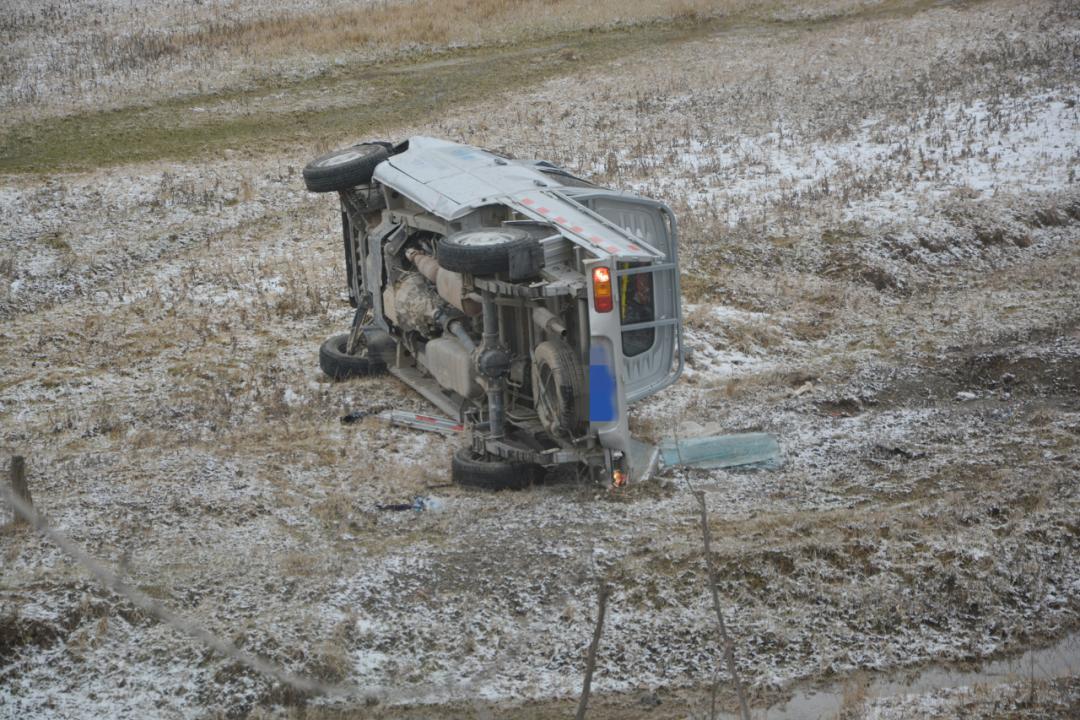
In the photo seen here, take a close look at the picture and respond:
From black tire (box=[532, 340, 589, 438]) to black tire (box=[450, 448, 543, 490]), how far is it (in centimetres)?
42

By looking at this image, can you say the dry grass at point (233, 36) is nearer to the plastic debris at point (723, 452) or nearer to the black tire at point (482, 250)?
the black tire at point (482, 250)

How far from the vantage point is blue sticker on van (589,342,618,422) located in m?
8.63

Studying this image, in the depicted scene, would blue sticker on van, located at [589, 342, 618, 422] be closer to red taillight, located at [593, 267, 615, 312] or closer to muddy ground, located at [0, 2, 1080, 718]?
red taillight, located at [593, 267, 615, 312]

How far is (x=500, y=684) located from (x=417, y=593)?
1.09m

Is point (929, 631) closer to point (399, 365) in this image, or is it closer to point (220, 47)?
point (399, 365)

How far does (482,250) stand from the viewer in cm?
877

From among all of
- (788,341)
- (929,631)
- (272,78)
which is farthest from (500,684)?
(272,78)

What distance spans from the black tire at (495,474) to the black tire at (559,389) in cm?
A: 42

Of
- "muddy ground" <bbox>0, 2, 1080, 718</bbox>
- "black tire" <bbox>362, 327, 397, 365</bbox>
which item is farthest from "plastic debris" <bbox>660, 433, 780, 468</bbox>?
"black tire" <bbox>362, 327, 397, 365</bbox>

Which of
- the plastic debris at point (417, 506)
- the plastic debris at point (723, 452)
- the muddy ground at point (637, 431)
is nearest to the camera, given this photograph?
the muddy ground at point (637, 431)

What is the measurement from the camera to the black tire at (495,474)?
921cm

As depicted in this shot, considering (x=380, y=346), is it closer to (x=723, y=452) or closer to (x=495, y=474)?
(x=495, y=474)

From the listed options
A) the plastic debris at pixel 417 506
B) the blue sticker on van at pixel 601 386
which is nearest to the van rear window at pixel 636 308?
the blue sticker on van at pixel 601 386

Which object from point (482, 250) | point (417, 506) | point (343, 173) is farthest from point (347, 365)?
point (482, 250)
